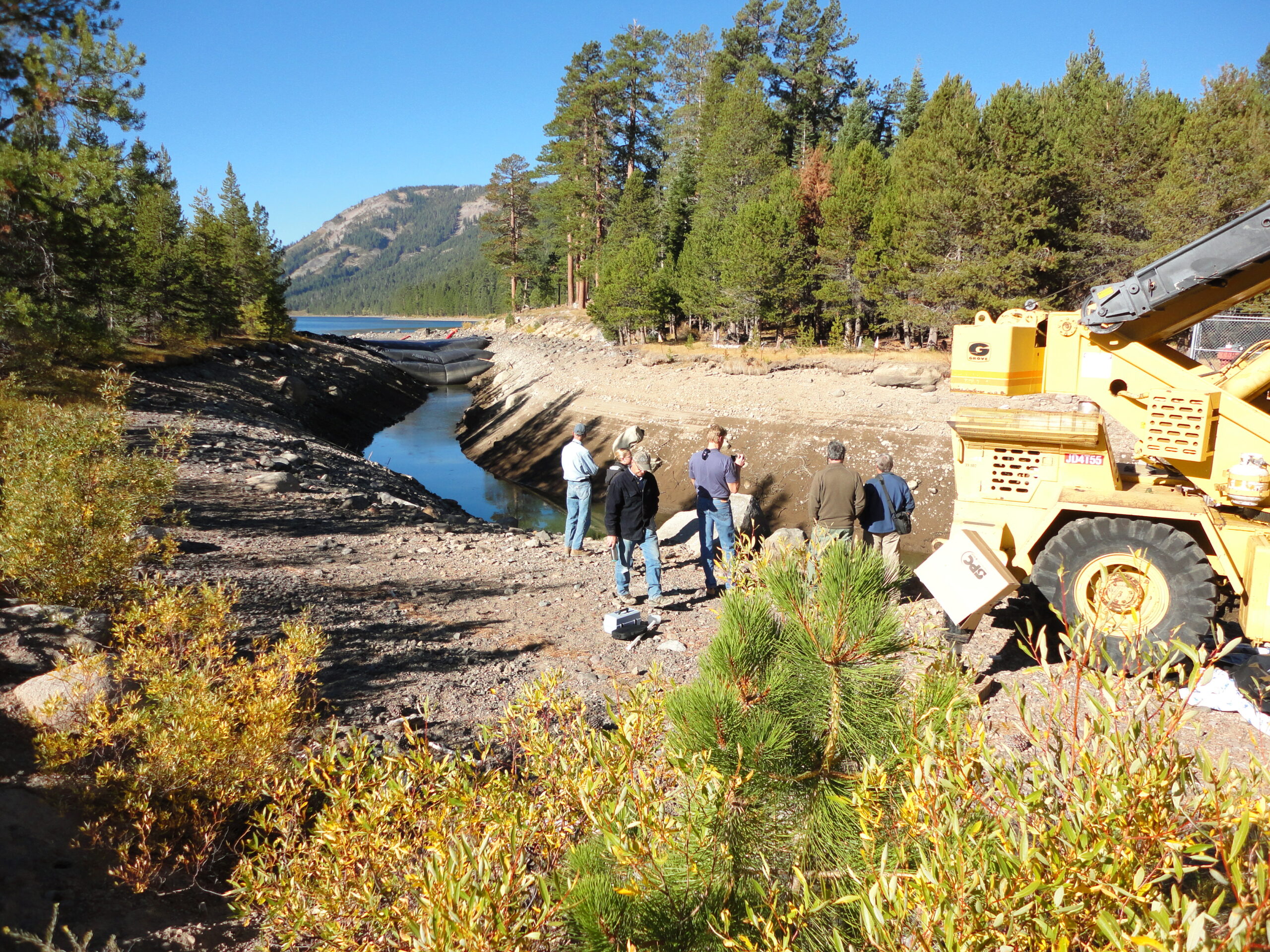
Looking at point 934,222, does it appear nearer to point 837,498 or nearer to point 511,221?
point 837,498

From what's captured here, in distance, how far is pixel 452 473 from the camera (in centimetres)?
2869

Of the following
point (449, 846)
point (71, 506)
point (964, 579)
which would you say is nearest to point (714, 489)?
point (964, 579)

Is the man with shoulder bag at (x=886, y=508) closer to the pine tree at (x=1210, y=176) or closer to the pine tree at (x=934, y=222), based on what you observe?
the pine tree at (x=934, y=222)

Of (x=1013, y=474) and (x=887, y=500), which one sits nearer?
(x=1013, y=474)

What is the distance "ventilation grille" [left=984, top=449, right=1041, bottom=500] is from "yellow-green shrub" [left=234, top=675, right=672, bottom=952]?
5641 mm

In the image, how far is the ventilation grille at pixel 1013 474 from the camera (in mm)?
7246

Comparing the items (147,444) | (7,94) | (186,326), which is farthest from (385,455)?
(7,94)

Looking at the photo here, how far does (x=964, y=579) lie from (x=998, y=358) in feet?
7.62

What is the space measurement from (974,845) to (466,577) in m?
9.15

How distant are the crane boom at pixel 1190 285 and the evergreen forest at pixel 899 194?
20.9 m

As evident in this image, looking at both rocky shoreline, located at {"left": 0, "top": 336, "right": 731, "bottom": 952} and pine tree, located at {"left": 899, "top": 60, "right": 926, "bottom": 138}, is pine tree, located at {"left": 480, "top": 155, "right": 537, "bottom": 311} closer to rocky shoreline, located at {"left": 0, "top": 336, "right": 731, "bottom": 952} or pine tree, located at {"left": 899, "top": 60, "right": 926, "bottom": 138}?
pine tree, located at {"left": 899, "top": 60, "right": 926, "bottom": 138}

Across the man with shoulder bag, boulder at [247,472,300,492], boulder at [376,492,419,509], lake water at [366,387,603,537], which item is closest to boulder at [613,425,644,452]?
lake water at [366,387,603,537]

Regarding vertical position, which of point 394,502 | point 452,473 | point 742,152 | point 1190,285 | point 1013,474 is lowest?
point 452,473

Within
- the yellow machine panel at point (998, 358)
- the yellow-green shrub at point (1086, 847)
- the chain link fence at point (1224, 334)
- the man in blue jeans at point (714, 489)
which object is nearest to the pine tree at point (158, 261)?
the man in blue jeans at point (714, 489)
